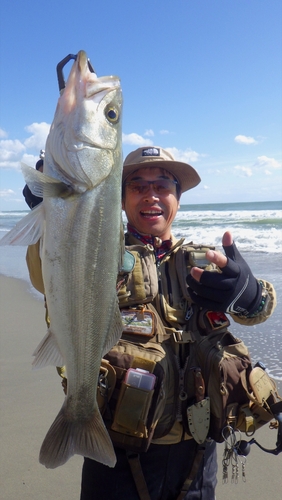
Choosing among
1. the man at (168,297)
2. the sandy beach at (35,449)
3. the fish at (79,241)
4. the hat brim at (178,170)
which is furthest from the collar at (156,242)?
the sandy beach at (35,449)

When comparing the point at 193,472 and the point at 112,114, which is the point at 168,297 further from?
the point at 112,114

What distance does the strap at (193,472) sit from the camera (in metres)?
2.46

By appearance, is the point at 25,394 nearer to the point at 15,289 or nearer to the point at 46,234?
the point at 46,234

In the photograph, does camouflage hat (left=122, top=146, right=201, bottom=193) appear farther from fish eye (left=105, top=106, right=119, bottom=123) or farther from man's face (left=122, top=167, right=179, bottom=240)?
fish eye (left=105, top=106, right=119, bottom=123)

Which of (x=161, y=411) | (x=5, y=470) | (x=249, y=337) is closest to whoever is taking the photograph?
(x=161, y=411)

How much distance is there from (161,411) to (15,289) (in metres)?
8.49

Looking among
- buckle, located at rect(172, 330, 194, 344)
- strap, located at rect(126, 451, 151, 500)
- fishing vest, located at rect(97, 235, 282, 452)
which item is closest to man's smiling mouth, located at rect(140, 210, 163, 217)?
fishing vest, located at rect(97, 235, 282, 452)

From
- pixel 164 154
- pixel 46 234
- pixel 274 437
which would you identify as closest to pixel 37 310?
pixel 274 437

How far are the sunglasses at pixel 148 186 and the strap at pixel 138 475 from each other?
1.70 meters

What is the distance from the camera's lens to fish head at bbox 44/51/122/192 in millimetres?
1939

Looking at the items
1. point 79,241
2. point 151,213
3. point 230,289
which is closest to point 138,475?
point 230,289

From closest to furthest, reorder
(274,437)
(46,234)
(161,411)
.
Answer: (46,234) → (161,411) → (274,437)

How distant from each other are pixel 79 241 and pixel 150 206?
106cm

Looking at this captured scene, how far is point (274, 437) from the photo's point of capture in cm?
417
